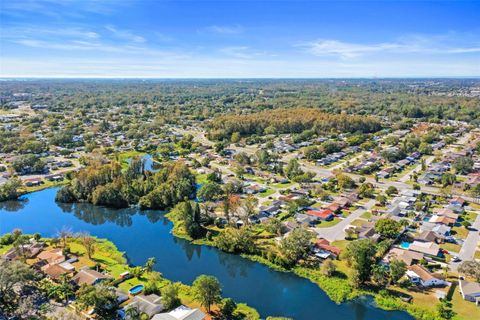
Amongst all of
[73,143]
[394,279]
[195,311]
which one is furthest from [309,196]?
[73,143]

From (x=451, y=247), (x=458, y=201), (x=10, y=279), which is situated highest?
(x=10, y=279)

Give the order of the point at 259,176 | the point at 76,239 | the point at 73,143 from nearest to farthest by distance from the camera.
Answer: the point at 76,239 < the point at 259,176 < the point at 73,143

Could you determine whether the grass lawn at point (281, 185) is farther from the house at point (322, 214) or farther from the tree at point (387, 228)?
the tree at point (387, 228)

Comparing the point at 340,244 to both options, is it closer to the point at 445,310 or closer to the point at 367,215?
the point at 367,215

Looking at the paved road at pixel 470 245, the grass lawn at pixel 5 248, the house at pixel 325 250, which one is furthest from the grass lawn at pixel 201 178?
the paved road at pixel 470 245

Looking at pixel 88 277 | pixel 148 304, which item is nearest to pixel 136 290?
pixel 148 304

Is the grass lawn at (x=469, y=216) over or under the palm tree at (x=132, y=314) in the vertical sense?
under

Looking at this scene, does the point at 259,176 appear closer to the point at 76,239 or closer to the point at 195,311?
the point at 76,239
